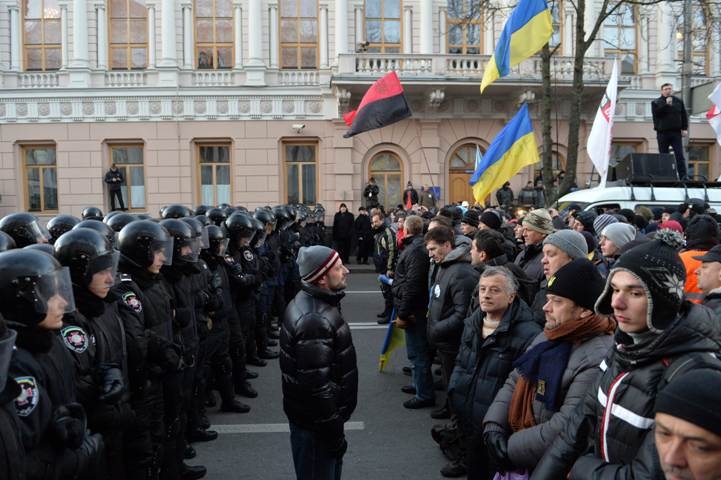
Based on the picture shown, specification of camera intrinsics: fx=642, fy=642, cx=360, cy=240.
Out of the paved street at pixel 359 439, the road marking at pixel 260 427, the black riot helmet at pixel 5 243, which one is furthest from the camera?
the road marking at pixel 260 427

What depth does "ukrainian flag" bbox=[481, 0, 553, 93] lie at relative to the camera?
9875 millimetres

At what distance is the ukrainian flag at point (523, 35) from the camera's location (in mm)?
9875

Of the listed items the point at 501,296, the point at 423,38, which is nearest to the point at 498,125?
the point at 423,38

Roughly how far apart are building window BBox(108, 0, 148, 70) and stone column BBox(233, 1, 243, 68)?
324 cm

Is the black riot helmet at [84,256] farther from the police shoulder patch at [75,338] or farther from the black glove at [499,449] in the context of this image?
the black glove at [499,449]

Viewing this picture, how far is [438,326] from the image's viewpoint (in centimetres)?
543

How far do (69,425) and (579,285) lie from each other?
2325mm

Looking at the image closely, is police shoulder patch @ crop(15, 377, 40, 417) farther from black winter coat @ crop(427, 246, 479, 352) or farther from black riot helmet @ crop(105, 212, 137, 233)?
black riot helmet @ crop(105, 212, 137, 233)

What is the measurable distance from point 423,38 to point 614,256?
771 inches

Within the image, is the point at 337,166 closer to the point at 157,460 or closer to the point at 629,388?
the point at 157,460

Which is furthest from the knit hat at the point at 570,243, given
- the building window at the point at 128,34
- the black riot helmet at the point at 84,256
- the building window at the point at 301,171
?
the building window at the point at 128,34

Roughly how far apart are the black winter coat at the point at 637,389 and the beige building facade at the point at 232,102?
20998 mm

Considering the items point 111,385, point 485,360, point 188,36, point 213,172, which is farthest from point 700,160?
point 111,385

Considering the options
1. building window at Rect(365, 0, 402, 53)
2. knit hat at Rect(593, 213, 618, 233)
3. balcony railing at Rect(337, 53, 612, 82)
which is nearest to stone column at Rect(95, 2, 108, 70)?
balcony railing at Rect(337, 53, 612, 82)
